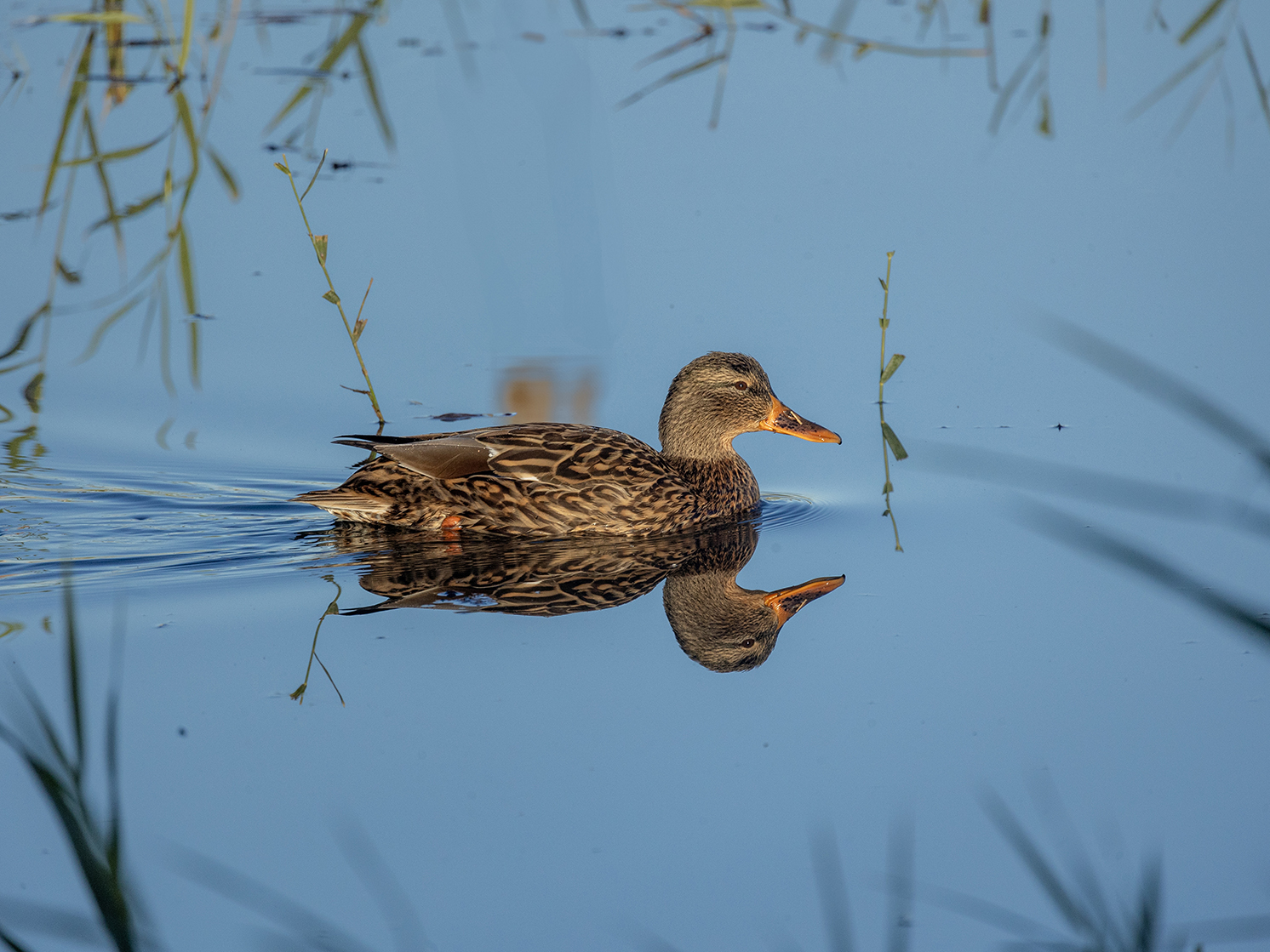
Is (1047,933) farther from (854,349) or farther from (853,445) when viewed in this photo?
(854,349)

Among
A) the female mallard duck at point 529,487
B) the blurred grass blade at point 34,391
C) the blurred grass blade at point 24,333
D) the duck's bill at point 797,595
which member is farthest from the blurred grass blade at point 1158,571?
the blurred grass blade at point 34,391

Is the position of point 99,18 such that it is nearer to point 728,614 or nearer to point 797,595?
point 728,614

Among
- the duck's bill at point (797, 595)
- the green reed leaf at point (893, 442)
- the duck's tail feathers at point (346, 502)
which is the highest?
the green reed leaf at point (893, 442)

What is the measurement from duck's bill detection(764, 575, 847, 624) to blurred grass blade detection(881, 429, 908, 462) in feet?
2.72

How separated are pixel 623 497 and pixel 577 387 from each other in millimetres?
1241

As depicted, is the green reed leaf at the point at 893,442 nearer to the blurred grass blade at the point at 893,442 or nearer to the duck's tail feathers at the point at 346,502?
the blurred grass blade at the point at 893,442

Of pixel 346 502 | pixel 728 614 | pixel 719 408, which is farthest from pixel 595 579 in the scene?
pixel 719 408

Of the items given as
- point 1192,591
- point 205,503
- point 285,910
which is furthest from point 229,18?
point 1192,591

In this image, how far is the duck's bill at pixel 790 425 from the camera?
6.82m

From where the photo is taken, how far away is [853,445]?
7.04 meters

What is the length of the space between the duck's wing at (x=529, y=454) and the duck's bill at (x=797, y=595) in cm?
115

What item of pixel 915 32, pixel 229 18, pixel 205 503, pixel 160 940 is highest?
pixel 915 32

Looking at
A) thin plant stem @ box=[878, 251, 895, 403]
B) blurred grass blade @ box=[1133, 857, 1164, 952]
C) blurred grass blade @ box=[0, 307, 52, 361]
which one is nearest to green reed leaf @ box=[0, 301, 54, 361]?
blurred grass blade @ box=[0, 307, 52, 361]

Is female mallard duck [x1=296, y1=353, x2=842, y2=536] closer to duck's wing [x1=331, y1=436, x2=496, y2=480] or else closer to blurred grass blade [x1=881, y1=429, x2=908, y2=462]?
duck's wing [x1=331, y1=436, x2=496, y2=480]
